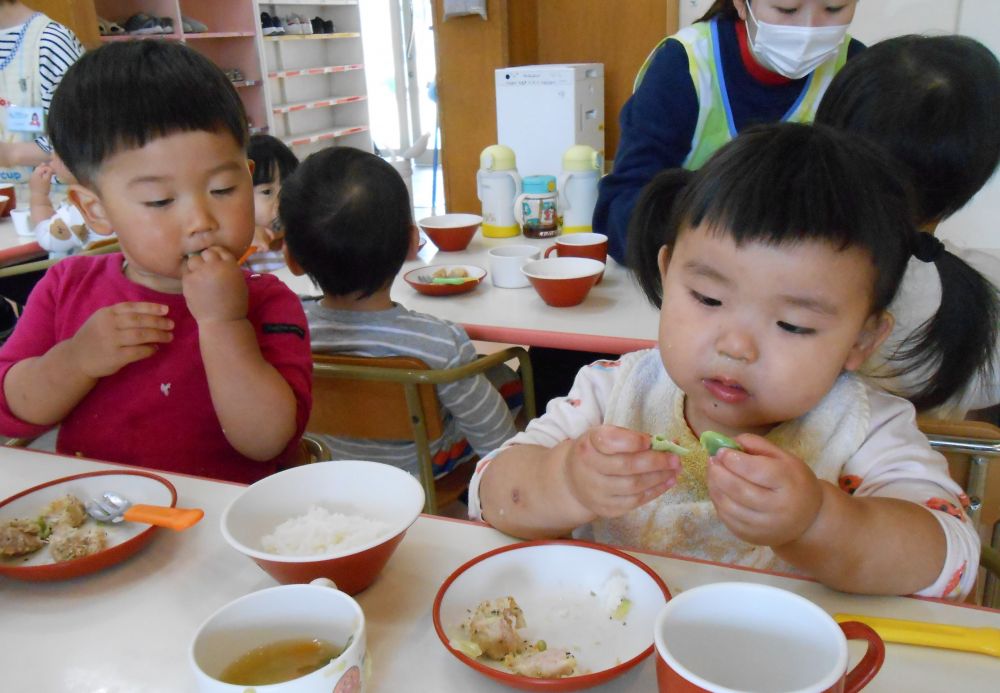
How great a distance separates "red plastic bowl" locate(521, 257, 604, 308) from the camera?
5.61ft

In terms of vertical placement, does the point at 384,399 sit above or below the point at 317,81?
below

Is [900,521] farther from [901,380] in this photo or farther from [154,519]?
[154,519]

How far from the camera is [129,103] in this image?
1.08m

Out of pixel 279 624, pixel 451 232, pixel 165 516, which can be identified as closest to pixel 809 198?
pixel 279 624

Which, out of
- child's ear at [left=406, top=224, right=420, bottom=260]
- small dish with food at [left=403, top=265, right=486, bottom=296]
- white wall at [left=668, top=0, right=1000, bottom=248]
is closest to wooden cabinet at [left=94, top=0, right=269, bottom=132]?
white wall at [left=668, top=0, right=1000, bottom=248]

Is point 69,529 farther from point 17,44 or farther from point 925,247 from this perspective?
point 17,44

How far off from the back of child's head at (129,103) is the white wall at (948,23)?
140 inches

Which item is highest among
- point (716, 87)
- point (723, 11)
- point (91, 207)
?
point (723, 11)

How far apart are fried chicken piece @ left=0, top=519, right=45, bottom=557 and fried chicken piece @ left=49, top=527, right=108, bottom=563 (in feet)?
0.06

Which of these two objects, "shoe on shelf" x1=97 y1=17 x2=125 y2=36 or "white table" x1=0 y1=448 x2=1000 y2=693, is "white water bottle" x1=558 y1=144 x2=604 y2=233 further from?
"shoe on shelf" x1=97 y1=17 x2=125 y2=36

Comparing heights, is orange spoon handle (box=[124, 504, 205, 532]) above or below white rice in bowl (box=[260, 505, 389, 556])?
above

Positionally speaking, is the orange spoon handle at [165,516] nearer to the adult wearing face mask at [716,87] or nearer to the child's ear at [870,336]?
the child's ear at [870,336]

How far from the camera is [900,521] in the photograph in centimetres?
76

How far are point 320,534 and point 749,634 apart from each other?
424 millimetres
